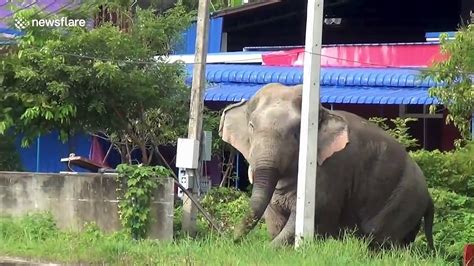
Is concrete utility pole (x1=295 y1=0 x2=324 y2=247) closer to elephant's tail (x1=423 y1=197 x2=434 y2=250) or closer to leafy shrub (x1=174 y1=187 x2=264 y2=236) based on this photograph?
elephant's tail (x1=423 y1=197 x2=434 y2=250)

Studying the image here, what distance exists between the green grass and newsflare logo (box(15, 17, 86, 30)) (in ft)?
13.4

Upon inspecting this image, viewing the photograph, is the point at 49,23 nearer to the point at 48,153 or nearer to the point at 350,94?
the point at 48,153

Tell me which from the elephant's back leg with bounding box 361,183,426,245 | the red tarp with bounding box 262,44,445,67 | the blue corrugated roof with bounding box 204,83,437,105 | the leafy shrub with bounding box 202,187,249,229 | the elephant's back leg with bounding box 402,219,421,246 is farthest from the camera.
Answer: the red tarp with bounding box 262,44,445,67

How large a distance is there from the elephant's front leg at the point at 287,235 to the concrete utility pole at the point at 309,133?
35 cm

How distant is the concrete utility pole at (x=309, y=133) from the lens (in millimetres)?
9625

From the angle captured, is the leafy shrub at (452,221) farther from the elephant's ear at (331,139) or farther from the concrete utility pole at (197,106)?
the concrete utility pole at (197,106)

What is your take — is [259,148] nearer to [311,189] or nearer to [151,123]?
[311,189]

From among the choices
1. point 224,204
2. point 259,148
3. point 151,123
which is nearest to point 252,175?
point 259,148

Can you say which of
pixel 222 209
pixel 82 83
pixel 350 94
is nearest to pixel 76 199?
pixel 222 209

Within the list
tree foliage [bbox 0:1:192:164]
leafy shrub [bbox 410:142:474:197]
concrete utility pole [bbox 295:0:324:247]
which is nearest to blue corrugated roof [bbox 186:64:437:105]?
tree foliage [bbox 0:1:192:164]

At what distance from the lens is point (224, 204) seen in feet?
46.1

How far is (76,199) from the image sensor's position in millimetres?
12703

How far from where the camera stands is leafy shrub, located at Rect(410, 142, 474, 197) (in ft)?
45.0

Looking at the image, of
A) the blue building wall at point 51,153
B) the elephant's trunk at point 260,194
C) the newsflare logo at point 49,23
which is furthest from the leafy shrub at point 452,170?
the blue building wall at point 51,153
